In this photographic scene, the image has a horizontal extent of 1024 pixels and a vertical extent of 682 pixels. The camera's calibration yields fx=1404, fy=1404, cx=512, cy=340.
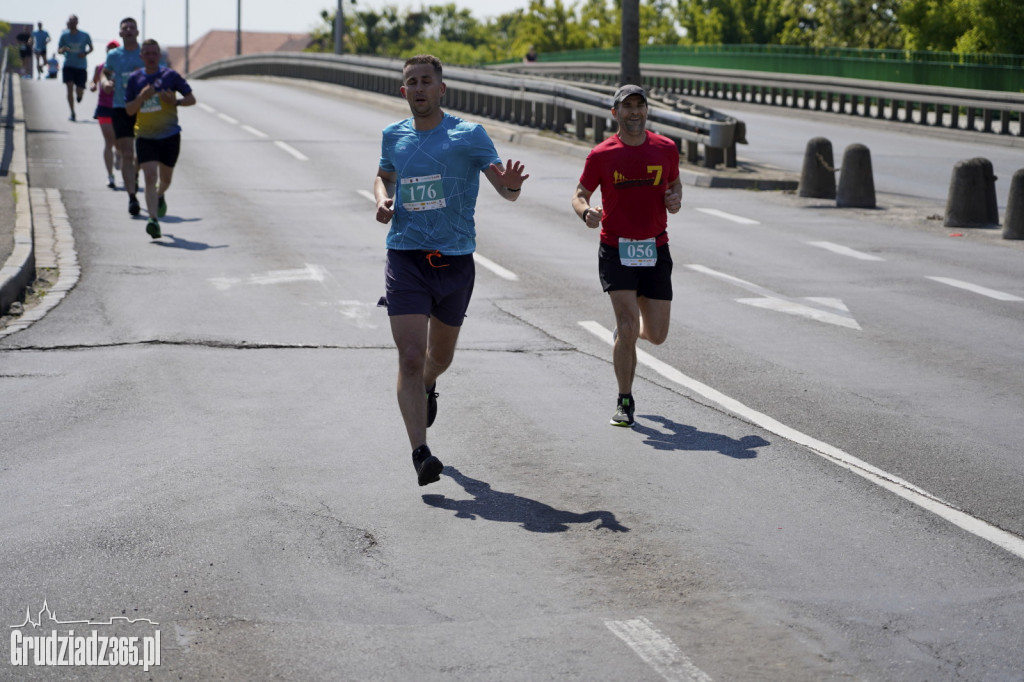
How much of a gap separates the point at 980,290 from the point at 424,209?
7.92 metres

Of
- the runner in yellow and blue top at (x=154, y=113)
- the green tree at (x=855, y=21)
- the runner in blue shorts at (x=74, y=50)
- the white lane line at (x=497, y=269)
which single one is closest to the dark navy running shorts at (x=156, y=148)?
the runner in yellow and blue top at (x=154, y=113)

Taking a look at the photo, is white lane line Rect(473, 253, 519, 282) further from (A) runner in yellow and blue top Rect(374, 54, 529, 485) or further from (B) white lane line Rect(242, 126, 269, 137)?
(B) white lane line Rect(242, 126, 269, 137)

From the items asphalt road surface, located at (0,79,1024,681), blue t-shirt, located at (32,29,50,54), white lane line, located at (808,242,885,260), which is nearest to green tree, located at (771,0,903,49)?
blue t-shirt, located at (32,29,50,54)

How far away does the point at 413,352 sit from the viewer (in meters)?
6.75

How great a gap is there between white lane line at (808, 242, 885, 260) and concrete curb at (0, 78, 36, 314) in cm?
836

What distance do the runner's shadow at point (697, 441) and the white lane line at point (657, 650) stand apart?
2.53m

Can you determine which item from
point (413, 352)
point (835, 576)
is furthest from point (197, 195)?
point (835, 576)

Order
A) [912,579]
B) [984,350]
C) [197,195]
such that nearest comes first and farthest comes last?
1. [912,579]
2. [984,350]
3. [197,195]

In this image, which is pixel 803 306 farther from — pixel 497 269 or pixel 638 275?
pixel 638 275

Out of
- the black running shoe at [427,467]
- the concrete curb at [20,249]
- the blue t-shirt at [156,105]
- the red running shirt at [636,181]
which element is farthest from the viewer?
the blue t-shirt at [156,105]

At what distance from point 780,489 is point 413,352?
189 centimetres

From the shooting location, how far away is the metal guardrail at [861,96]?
98.3ft

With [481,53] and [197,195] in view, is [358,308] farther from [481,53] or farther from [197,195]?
[481,53]

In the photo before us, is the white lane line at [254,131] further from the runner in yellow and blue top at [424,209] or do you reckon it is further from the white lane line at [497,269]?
the runner in yellow and blue top at [424,209]
